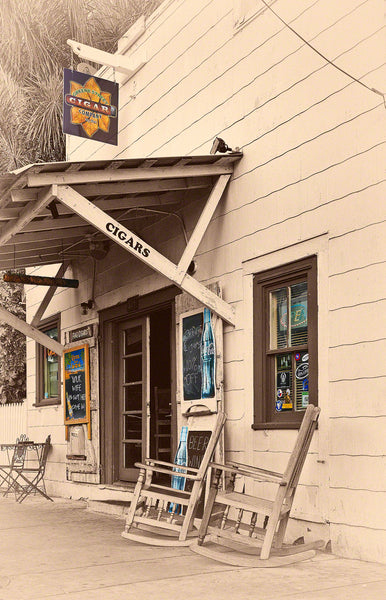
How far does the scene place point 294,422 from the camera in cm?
646

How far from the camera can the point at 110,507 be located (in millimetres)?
8992

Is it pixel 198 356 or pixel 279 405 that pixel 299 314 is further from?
pixel 198 356

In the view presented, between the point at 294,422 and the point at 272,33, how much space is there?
3.18 metres

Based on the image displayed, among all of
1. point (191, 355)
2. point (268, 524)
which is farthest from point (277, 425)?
point (191, 355)

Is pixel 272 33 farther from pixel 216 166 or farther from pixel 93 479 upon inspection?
pixel 93 479

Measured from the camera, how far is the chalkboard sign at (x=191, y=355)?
7742mm

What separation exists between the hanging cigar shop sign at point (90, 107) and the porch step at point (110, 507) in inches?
157

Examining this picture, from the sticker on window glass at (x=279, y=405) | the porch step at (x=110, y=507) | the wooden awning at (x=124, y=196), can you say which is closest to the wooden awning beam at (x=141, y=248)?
the wooden awning at (x=124, y=196)

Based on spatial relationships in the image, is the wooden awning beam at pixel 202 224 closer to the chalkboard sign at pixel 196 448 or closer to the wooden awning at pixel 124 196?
the wooden awning at pixel 124 196

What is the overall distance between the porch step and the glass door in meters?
0.46

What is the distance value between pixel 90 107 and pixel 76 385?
11.0 feet

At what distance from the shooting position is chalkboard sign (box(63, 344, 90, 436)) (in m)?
10.1

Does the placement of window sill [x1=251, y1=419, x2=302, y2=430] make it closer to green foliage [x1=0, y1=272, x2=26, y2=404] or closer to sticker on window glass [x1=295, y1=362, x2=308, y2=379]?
sticker on window glass [x1=295, y1=362, x2=308, y2=379]

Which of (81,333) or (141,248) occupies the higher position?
(141,248)
